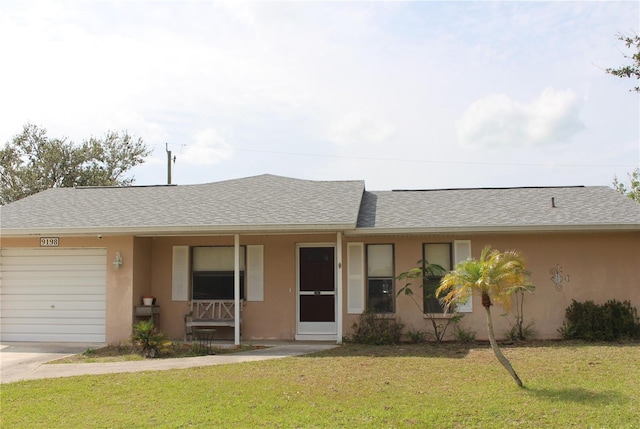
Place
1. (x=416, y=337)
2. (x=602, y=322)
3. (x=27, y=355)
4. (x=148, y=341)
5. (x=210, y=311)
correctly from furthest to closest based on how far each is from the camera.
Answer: (x=210, y=311), (x=416, y=337), (x=602, y=322), (x=27, y=355), (x=148, y=341)

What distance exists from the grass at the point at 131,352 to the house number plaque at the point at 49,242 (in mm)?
3021

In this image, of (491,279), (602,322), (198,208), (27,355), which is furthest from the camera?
(198,208)

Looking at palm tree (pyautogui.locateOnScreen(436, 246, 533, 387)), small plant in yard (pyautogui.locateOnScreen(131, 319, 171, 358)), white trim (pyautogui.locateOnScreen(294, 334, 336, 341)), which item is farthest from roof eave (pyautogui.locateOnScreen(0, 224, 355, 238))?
palm tree (pyautogui.locateOnScreen(436, 246, 533, 387))

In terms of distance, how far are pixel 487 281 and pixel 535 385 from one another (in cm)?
165

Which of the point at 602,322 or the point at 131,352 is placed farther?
the point at 602,322

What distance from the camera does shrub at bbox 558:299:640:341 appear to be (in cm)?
1298

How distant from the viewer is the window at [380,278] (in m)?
14.2

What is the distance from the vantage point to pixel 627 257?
1373 centimetres

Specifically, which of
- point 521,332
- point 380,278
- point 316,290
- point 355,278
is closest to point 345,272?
point 355,278

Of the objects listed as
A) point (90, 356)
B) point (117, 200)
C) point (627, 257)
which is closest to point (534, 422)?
point (627, 257)

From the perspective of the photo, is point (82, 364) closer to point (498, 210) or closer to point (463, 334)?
point (463, 334)

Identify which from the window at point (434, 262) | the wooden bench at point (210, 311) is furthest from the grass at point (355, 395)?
the wooden bench at point (210, 311)

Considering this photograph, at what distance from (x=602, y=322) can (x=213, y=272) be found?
8832 millimetres

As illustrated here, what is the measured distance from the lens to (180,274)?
595 inches
